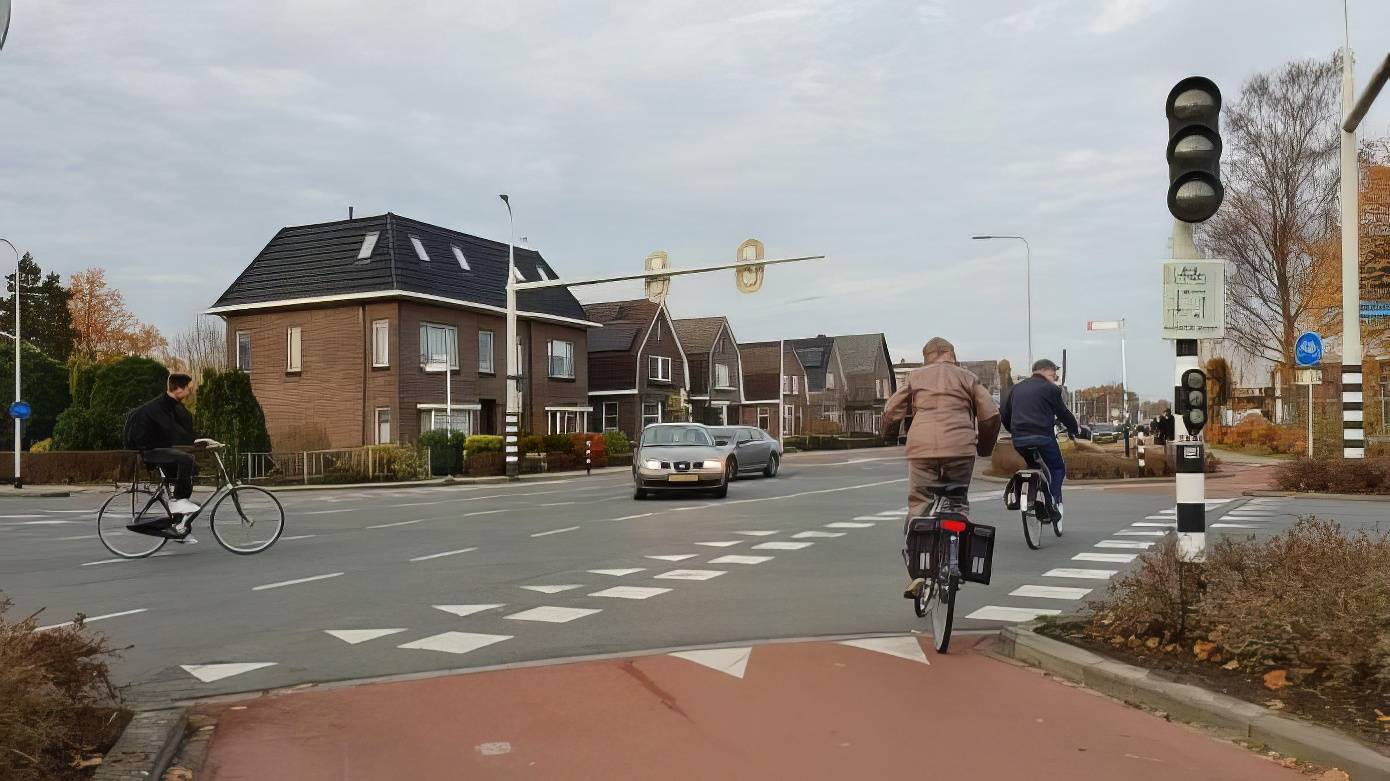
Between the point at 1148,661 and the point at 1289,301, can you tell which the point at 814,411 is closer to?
the point at 1289,301

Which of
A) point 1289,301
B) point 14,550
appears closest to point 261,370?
Answer: point 14,550

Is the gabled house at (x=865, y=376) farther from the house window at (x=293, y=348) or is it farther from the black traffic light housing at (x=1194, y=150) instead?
the black traffic light housing at (x=1194, y=150)

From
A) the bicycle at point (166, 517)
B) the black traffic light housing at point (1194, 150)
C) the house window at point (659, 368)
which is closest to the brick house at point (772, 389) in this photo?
the house window at point (659, 368)

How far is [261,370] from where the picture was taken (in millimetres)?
42000

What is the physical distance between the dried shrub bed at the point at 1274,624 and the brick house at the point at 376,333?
33.0 meters

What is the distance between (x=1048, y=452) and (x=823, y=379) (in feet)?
268

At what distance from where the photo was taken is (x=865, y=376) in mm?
101188

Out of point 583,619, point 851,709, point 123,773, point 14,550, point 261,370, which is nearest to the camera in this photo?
point 123,773

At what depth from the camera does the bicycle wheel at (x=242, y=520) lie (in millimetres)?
12141

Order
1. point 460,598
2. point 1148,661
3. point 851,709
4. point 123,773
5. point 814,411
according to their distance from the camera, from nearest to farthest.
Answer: point 123,773 < point 851,709 < point 1148,661 < point 460,598 < point 814,411

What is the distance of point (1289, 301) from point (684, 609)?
4357 centimetres

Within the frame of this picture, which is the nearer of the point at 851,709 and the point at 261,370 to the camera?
the point at 851,709

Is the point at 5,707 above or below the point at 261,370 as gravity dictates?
below

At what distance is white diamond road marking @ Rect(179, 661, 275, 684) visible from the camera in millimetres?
6176
